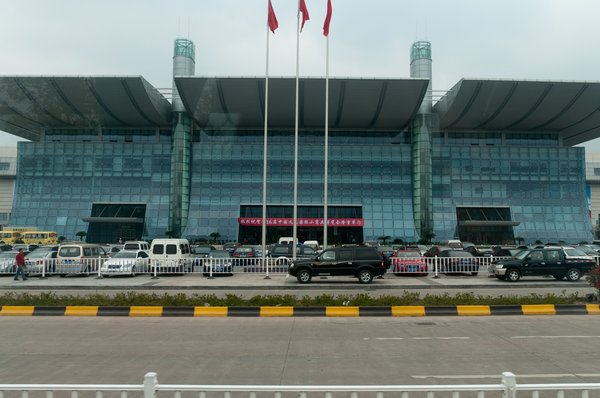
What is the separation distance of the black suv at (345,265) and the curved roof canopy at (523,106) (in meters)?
37.5

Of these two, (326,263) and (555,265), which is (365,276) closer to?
(326,263)

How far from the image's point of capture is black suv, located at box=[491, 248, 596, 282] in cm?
2128

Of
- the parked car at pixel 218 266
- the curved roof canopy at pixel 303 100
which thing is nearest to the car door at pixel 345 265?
the parked car at pixel 218 266

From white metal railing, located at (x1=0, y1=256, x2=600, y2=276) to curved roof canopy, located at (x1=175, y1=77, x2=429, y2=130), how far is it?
107 feet

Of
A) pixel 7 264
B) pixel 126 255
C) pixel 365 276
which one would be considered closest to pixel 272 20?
pixel 126 255

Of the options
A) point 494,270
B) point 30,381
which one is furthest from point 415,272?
point 30,381

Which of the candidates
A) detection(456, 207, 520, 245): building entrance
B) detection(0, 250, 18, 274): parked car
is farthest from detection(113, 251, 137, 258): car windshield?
detection(456, 207, 520, 245): building entrance

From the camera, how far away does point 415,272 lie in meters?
23.4

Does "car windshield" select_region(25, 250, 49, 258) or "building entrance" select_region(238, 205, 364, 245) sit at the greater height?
"building entrance" select_region(238, 205, 364, 245)

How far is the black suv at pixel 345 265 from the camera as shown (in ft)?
67.7

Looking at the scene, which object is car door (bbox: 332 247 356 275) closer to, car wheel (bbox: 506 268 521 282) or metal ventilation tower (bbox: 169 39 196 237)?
car wheel (bbox: 506 268 521 282)

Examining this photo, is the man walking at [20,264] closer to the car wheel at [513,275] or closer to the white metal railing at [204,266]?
the white metal railing at [204,266]

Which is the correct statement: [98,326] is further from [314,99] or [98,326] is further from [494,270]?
[314,99]

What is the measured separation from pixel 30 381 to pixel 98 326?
4.98 m
